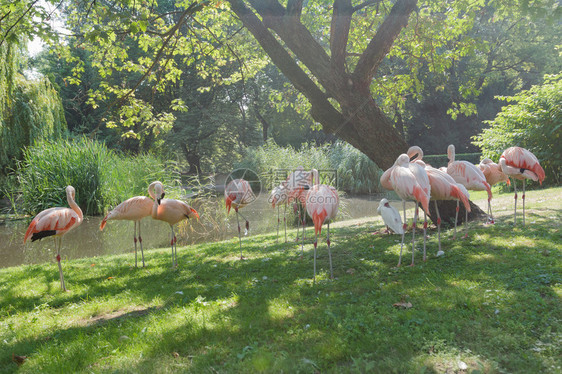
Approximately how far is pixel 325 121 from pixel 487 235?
3.19 m

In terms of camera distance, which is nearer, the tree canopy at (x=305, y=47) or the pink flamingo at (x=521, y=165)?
the pink flamingo at (x=521, y=165)

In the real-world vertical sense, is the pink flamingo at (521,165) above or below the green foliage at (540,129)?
below

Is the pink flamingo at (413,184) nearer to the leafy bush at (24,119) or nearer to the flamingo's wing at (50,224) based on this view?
the flamingo's wing at (50,224)

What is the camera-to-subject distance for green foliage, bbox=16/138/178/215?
12.0 metres

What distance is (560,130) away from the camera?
12.0m

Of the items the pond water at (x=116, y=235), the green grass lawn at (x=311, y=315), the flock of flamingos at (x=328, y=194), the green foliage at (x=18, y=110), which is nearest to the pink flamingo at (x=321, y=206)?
the flock of flamingos at (x=328, y=194)

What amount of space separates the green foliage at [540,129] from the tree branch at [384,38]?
849cm

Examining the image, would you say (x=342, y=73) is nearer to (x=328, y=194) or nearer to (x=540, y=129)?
(x=328, y=194)

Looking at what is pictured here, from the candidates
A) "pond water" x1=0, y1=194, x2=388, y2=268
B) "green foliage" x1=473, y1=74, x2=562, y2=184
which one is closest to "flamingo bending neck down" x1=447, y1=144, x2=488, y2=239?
"pond water" x1=0, y1=194, x2=388, y2=268

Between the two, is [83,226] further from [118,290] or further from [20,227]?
[118,290]

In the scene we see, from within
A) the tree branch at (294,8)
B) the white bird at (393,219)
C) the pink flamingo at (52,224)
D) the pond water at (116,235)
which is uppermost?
the tree branch at (294,8)

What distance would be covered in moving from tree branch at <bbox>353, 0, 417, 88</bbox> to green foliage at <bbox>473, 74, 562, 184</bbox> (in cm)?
849

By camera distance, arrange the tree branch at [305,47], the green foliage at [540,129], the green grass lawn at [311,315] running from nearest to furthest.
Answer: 1. the green grass lawn at [311,315]
2. the tree branch at [305,47]
3. the green foliage at [540,129]

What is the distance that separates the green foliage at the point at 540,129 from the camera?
12.1 m
